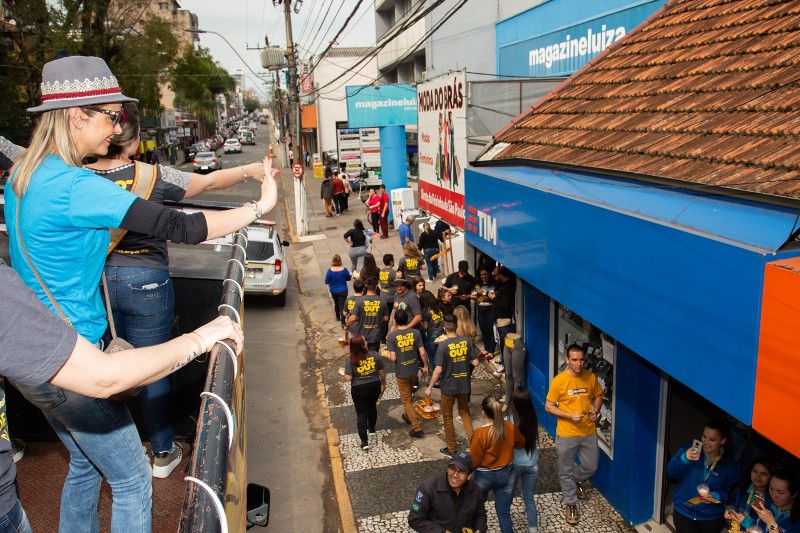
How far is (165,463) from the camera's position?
11.1ft

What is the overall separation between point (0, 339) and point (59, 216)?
0.84 m

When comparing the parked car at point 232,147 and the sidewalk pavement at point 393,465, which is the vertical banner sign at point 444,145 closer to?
the sidewalk pavement at point 393,465

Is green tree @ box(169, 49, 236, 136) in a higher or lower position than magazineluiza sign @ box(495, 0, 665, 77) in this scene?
higher

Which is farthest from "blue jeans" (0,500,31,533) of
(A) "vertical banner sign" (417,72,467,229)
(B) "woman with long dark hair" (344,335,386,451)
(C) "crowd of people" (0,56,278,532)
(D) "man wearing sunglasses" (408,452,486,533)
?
(A) "vertical banner sign" (417,72,467,229)

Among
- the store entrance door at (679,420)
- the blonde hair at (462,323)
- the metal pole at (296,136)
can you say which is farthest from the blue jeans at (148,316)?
the metal pole at (296,136)

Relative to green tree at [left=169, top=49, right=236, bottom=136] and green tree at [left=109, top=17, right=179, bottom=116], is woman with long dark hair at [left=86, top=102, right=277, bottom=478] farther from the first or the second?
green tree at [left=169, top=49, right=236, bottom=136]

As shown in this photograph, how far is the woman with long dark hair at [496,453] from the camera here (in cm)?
599

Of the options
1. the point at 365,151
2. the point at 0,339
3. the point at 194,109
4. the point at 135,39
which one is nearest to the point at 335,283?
the point at 0,339

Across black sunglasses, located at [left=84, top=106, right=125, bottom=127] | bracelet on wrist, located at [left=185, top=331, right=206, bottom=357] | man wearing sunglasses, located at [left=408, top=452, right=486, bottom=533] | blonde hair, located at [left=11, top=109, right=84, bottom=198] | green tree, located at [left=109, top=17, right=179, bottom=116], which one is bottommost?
man wearing sunglasses, located at [left=408, top=452, right=486, bottom=533]

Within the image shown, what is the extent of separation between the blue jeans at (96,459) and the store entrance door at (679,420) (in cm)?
493

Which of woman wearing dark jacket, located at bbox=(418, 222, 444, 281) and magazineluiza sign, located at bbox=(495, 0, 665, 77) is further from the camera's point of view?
woman wearing dark jacket, located at bbox=(418, 222, 444, 281)

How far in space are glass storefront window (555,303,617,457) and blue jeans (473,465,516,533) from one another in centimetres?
129

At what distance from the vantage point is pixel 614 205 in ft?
16.7

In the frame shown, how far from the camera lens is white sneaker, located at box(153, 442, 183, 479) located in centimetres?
337
